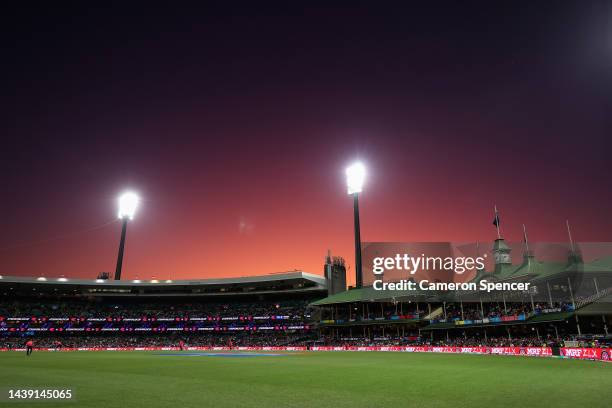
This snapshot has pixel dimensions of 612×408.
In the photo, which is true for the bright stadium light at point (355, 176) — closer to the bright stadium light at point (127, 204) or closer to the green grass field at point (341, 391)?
the bright stadium light at point (127, 204)

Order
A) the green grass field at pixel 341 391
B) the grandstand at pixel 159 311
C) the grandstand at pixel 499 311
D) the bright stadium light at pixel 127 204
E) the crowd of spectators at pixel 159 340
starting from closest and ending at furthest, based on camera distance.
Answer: the green grass field at pixel 341 391, the grandstand at pixel 499 311, the crowd of spectators at pixel 159 340, the grandstand at pixel 159 311, the bright stadium light at pixel 127 204

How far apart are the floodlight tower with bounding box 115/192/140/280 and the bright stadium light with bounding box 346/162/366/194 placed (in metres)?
61.4

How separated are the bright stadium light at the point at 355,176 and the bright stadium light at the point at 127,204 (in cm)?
6156

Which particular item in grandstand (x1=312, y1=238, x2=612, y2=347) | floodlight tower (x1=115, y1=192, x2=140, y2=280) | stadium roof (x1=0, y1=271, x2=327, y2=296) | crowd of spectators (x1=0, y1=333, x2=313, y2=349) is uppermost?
floodlight tower (x1=115, y1=192, x2=140, y2=280)

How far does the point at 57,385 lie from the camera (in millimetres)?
18250

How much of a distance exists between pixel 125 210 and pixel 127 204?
1.75 m

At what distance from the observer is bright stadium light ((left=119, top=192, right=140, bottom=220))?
111562 millimetres

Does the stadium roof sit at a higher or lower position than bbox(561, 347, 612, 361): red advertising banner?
higher

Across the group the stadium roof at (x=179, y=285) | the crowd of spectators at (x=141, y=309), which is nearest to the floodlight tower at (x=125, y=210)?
the stadium roof at (x=179, y=285)

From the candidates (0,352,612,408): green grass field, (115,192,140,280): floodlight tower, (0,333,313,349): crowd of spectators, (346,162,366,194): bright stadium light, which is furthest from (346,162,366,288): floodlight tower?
(0,352,612,408): green grass field

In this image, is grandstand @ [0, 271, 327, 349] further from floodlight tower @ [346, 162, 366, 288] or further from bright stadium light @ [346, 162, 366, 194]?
bright stadium light @ [346, 162, 366, 194]

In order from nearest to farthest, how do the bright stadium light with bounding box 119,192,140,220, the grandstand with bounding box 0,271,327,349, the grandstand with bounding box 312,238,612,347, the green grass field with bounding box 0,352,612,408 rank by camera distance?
the green grass field with bounding box 0,352,612,408, the grandstand with bounding box 312,238,612,347, the grandstand with bounding box 0,271,327,349, the bright stadium light with bounding box 119,192,140,220

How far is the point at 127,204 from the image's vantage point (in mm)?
111688

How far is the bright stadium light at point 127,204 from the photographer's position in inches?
4392
